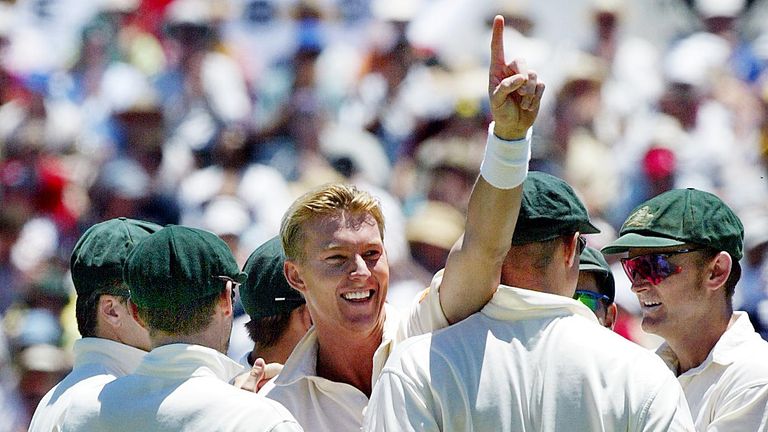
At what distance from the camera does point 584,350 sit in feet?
10.8

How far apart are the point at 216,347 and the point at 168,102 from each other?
6241mm

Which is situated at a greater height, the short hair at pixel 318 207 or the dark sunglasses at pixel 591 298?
the short hair at pixel 318 207

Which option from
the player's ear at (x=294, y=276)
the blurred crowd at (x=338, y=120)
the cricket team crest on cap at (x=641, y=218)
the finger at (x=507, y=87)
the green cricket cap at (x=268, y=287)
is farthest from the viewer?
the blurred crowd at (x=338, y=120)

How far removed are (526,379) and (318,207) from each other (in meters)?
0.97

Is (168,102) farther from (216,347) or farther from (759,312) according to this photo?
(216,347)

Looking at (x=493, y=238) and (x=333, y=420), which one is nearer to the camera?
(x=493, y=238)

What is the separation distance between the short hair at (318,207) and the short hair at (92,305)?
1.92 ft

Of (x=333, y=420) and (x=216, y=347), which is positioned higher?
(x=216, y=347)

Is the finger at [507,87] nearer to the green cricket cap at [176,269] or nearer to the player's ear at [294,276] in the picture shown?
the green cricket cap at [176,269]

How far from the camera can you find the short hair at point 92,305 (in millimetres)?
4258

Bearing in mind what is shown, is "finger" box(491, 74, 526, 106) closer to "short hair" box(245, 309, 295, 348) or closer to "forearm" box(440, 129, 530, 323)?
"forearm" box(440, 129, 530, 323)

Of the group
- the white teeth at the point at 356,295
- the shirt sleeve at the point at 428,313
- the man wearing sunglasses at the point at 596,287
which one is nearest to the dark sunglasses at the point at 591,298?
the man wearing sunglasses at the point at 596,287

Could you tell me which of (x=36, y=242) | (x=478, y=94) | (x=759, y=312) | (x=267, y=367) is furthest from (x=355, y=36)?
(x=267, y=367)

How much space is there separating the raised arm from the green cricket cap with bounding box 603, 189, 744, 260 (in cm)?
105
